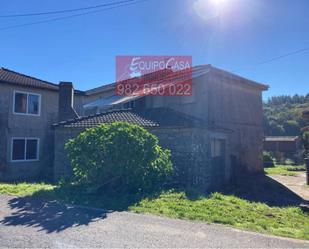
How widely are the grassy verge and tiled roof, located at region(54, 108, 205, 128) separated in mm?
4837

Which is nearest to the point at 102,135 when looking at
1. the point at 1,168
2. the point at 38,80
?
the point at 1,168

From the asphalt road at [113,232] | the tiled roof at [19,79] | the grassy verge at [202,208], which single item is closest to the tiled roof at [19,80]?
the tiled roof at [19,79]

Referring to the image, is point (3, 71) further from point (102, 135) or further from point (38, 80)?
point (102, 135)

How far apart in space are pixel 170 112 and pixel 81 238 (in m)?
13.3

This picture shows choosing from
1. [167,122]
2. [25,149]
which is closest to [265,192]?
[167,122]

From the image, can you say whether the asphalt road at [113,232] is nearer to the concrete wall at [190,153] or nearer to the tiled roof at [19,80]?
the concrete wall at [190,153]

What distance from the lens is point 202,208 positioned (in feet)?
34.6

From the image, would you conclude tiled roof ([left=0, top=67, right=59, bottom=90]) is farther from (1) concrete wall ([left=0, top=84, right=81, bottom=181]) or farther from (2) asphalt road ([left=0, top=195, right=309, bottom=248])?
(2) asphalt road ([left=0, top=195, right=309, bottom=248])

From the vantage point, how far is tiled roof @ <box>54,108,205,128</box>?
17062 mm

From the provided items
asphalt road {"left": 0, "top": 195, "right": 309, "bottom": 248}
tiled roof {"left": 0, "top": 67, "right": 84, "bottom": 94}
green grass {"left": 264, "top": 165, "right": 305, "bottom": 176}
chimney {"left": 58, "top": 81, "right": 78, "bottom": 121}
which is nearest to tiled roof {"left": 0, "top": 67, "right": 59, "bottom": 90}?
tiled roof {"left": 0, "top": 67, "right": 84, "bottom": 94}

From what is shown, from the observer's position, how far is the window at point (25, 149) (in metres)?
22.9

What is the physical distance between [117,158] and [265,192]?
9.22m

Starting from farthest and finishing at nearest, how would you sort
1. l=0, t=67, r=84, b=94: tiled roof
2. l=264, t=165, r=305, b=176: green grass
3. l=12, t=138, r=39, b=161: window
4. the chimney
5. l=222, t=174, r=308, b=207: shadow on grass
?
l=264, t=165, r=305, b=176: green grass, the chimney, l=12, t=138, r=39, b=161: window, l=0, t=67, r=84, b=94: tiled roof, l=222, t=174, r=308, b=207: shadow on grass

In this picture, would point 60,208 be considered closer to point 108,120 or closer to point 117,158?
point 117,158
